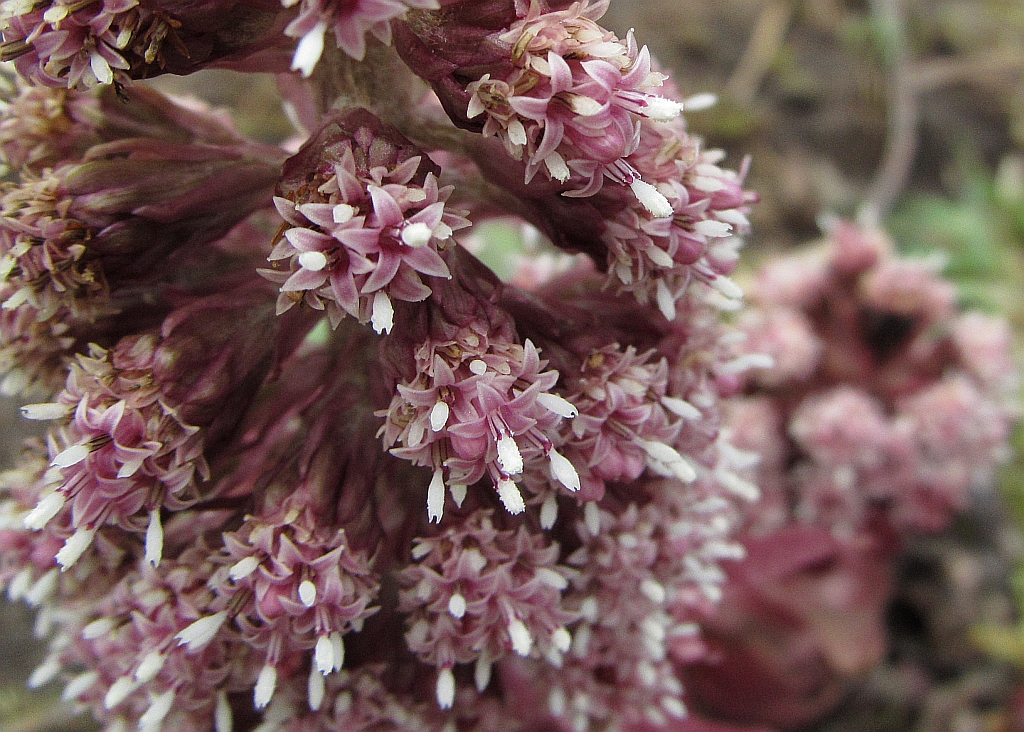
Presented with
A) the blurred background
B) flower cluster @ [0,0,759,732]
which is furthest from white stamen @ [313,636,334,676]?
the blurred background

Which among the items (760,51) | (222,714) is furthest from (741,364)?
(760,51)

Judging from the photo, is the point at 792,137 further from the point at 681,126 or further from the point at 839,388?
the point at 681,126

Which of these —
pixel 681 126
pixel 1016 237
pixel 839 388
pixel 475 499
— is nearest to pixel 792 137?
pixel 1016 237

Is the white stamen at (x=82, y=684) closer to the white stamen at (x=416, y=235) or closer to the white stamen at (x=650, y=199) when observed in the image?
the white stamen at (x=416, y=235)

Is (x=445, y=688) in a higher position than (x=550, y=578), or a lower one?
lower

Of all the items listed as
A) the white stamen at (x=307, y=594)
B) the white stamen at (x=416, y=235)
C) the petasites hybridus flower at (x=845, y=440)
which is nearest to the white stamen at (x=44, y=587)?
the white stamen at (x=307, y=594)

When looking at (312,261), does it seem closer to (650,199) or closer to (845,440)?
(650,199)
